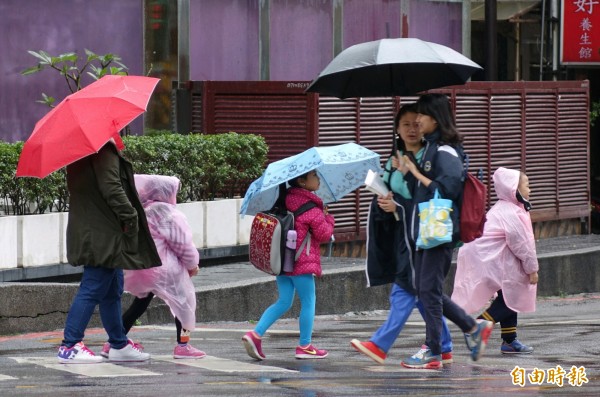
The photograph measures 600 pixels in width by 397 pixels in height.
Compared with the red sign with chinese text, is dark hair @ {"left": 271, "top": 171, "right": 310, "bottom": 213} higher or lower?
lower

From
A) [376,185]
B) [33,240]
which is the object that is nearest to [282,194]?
[376,185]

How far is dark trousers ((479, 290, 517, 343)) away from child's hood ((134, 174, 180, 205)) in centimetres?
264

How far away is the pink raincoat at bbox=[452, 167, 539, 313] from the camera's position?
1148 centimetres

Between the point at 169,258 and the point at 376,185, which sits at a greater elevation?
the point at 376,185

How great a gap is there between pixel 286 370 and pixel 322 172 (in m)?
1.63

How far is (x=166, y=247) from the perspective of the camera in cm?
1080

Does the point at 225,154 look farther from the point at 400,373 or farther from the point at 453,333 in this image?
the point at 400,373

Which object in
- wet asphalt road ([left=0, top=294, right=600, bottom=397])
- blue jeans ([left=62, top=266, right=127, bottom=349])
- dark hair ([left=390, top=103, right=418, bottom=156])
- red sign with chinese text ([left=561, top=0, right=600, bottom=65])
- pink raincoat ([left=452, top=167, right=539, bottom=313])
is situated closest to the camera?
wet asphalt road ([left=0, top=294, right=600, bottom=397])

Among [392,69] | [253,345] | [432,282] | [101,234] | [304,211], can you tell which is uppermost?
[392,69]

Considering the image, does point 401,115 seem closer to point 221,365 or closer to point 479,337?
point 479,337

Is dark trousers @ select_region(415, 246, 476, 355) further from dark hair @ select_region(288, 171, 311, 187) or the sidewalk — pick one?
the sidewalk

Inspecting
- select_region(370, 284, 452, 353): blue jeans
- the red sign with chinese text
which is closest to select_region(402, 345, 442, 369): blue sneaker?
select_region(370, 284, 452, 353): blue jeans

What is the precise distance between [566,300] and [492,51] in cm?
517

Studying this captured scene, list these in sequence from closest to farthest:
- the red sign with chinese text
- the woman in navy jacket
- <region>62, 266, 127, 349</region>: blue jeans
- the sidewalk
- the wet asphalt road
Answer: the wet asphalt road → the woman in navy jacket → <region>62, 266, 127, 349</region>: blue jeans → the sidewalk → the red sign with chinese text
